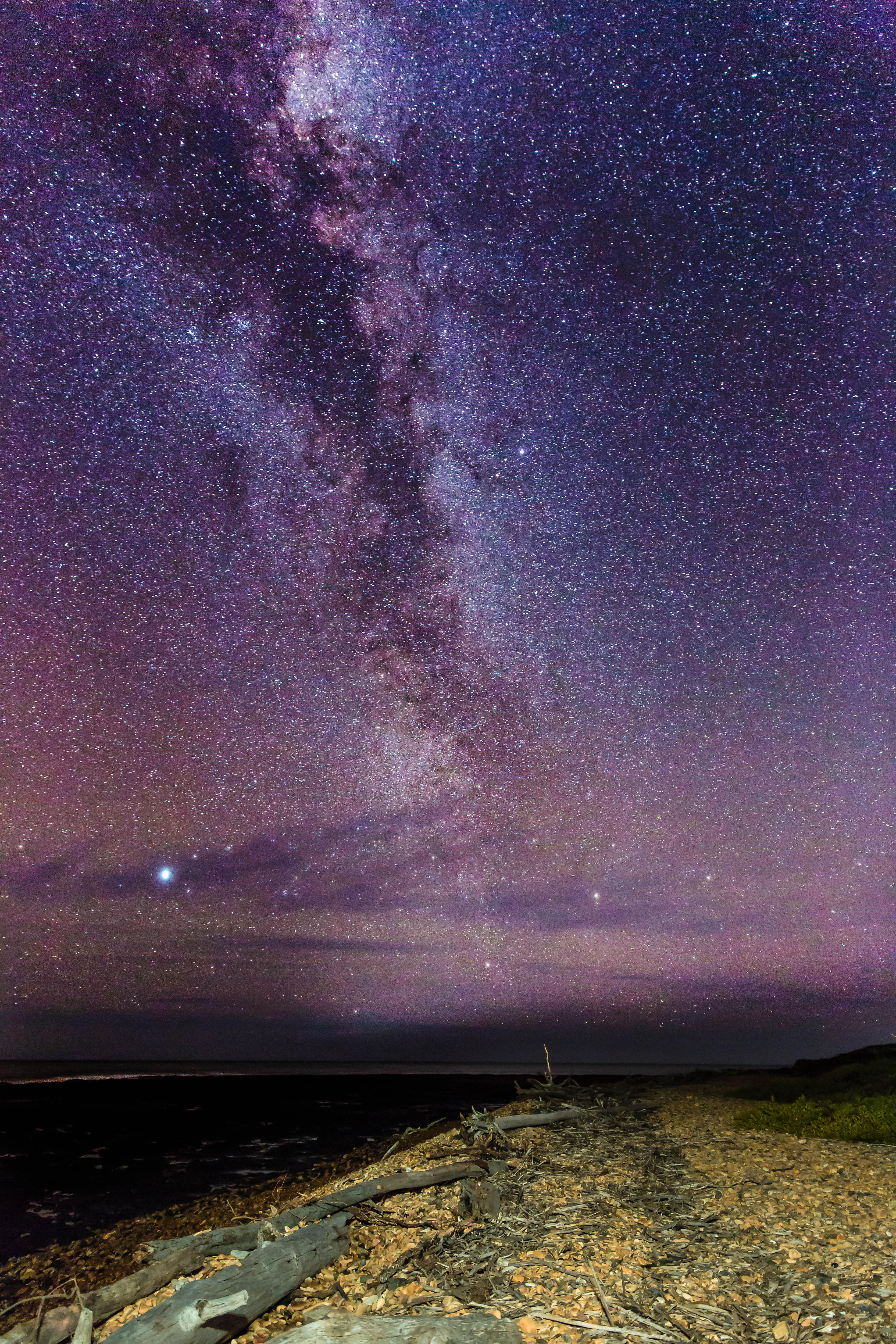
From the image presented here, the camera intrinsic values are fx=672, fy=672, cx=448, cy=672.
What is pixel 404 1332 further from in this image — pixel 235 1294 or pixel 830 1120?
pixel 830 1120

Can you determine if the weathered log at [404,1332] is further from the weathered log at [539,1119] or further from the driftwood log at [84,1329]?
the weathered log at [539,1119]

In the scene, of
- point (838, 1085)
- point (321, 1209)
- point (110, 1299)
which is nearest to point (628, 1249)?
point (321, 1209)

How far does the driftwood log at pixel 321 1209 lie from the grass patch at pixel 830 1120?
8.32 metres

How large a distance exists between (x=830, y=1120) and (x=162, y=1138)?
82.6 ft

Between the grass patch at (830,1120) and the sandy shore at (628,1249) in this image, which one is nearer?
the sandy shore at (628,1249)

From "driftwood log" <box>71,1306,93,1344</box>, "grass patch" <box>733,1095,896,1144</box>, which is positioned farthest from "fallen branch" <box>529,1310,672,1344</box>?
"grass patch" <box>733,1095,896,1144</box>

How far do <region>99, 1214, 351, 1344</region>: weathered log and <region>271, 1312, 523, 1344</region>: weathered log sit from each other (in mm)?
999

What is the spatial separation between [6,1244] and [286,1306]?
1070 cm

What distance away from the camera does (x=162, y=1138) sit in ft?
90.0

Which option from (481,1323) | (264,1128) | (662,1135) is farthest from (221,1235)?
(264,1128)

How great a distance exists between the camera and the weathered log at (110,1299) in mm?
6613

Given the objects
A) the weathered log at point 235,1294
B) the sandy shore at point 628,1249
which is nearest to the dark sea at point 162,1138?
the sandy shore at point 628,1249

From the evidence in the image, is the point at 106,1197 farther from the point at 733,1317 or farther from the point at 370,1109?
the point at 370,1109

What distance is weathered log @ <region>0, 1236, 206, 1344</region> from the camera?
661 centimetres
